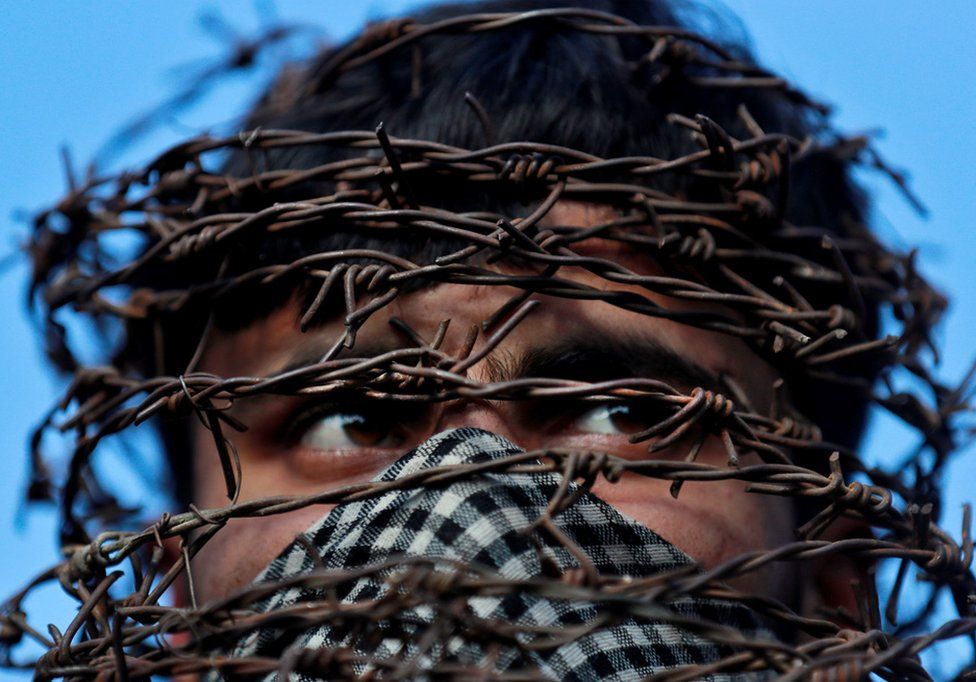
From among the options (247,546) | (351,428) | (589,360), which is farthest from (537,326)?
(247,546)

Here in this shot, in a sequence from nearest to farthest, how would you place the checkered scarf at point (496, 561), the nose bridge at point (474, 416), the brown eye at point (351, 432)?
1. the checkered scarf at point (496, 561)
2. the nose bridge at point (474, 416)
3. the brown eye at point (351, 432)

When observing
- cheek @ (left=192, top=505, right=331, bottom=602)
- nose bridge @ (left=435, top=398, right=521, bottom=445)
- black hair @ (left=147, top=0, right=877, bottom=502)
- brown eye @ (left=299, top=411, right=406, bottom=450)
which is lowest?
cheek @ (left=192, top=505, right=331, bottom=602)

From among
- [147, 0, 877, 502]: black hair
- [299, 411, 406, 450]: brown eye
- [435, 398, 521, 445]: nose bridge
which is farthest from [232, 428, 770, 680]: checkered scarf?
[147, 0, 877, 502]: black hair

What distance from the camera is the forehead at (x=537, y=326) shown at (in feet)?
3.25

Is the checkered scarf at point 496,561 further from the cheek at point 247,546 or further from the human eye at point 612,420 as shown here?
the human eye at point 612,420

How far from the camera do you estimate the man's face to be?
0.98 metres

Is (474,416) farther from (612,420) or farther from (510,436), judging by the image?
(612,420)

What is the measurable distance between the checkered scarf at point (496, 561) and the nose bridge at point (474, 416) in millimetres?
33

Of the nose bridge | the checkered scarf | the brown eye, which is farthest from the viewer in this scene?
the brown eye

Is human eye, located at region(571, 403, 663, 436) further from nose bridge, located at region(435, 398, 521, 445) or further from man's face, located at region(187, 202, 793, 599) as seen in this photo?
nose bridge, located at region(435, 398, 521, 445)

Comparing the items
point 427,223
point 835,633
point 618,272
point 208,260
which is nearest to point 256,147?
point 208,260

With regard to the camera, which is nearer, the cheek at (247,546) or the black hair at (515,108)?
the cheek at (247,546)

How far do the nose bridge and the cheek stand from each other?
5.2 inches

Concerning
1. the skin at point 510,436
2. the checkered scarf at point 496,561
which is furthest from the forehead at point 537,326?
the checkered scarf at point 496,561
